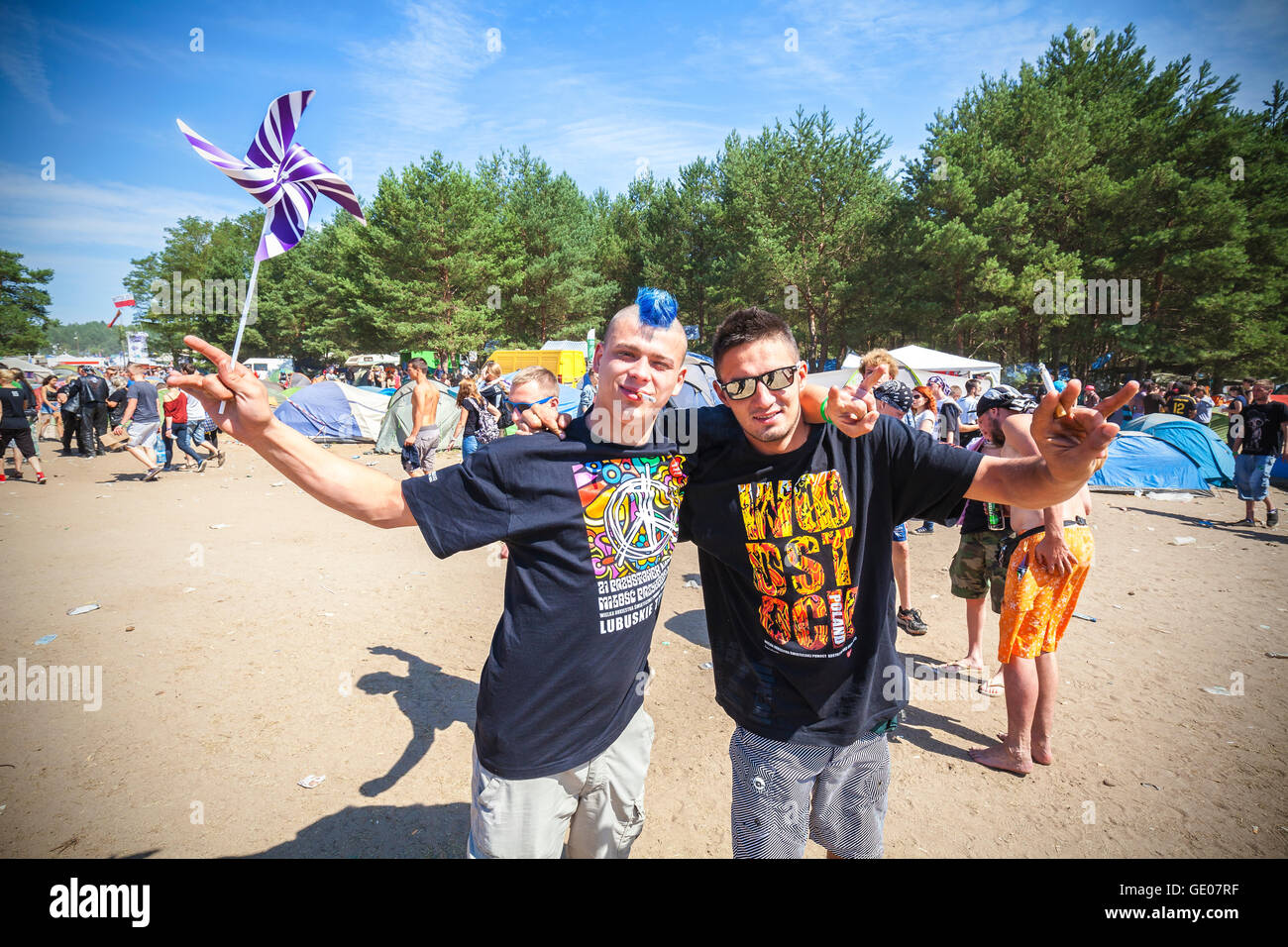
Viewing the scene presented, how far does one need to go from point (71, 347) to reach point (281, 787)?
270869 mm

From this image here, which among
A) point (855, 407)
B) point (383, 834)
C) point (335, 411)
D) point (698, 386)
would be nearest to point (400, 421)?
point (335, 411)

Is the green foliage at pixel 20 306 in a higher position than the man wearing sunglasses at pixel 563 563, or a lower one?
higher

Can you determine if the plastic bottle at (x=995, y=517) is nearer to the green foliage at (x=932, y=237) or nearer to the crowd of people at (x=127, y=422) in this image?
the crowd of people at (x=127, y=422)

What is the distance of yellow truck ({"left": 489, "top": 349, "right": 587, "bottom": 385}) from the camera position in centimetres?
2402

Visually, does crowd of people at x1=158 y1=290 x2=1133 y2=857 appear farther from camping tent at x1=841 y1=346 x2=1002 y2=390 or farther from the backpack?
camping tent at x1=841 y1=346 x2=1002 y2=390

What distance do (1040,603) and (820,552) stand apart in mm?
2216

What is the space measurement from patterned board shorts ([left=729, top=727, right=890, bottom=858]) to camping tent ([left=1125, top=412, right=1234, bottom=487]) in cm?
1373

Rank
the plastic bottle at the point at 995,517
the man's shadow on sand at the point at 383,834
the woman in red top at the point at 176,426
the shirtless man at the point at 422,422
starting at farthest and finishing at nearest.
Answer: the woman in red top at the point at 176,426
the shirtless man at the point at 422,422
the plastic bottle at the point at 995,517
the man's shadow on sand at the point at 383,834

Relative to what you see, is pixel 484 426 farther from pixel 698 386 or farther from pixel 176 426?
pixel 176 426

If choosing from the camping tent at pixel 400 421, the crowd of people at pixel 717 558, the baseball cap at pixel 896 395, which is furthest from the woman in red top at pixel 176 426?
the crowd of people at pixel 717 558

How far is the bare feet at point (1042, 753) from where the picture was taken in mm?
3455

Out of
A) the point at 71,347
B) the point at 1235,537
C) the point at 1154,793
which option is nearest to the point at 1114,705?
the point at 1154,793

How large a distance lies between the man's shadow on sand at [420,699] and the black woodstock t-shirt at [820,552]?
8.03 feet

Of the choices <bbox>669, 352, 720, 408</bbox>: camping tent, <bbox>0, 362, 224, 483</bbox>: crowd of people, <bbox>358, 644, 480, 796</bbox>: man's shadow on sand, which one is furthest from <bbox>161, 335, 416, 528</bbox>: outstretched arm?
<bbox>0, 362, 224, 483</bbox>: crowd of people
